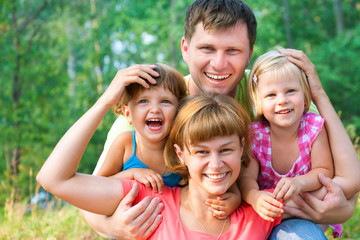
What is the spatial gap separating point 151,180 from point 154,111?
457 millimetres

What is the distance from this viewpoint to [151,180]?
2656mm

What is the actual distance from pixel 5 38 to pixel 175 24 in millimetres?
7960

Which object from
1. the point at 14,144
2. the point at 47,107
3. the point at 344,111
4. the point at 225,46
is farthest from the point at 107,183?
the point at 344,111

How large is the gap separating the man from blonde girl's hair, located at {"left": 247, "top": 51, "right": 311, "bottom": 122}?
55mm

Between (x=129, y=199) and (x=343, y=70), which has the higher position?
(x=343, y=70)

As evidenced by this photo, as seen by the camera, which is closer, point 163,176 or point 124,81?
point 124,81

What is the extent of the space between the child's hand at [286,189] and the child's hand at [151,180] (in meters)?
0.74

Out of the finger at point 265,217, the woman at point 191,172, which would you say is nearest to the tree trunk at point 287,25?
the woman at point 191,172

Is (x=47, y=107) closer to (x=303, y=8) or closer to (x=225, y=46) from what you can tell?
(x=225, y=46)

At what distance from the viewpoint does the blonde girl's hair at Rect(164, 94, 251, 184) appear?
241 centimetres

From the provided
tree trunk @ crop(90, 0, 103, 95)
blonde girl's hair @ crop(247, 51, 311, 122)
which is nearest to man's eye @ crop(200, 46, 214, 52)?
blonde girl's hair @ crop(247, 51, 311, 122)

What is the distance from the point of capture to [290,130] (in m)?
2.95

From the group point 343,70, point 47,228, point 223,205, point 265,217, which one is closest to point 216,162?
point 223,205

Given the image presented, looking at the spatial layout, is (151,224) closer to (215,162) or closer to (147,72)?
(215,162)
